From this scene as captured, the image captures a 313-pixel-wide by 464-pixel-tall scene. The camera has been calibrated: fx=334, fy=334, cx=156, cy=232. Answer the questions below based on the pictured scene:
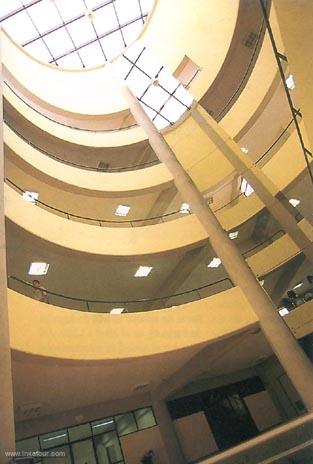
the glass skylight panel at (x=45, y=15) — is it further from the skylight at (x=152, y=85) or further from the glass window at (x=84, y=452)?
the glass window at (x=84, y=452)

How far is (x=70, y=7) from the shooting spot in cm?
2123

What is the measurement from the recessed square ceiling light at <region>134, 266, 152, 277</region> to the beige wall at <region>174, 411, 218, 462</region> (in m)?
6.68

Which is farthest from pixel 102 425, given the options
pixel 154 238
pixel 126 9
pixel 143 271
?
pixel 126 9

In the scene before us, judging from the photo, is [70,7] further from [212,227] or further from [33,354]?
[33,354]

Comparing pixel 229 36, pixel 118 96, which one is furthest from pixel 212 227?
pixel 118 96

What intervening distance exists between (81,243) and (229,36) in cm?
1381

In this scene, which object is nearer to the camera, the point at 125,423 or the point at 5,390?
the point at 5,390

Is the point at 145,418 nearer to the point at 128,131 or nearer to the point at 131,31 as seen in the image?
the point at 128,131

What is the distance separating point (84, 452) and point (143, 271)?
767cm

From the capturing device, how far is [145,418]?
46.6ft

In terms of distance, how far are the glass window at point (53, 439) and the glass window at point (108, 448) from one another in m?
1.29

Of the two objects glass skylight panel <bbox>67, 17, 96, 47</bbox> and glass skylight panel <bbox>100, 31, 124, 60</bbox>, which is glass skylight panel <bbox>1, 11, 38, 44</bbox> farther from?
glass skylight panel <bbox>100, 31, 124, 60</bbox>

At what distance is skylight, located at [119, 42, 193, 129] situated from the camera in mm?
21078

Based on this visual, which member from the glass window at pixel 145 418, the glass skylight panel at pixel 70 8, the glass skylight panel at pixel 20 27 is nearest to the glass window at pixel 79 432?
the glass window at pixel 145 418
